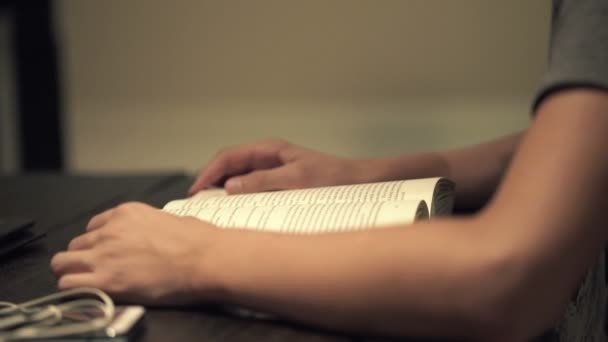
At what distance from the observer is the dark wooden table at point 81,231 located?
1.64 ft

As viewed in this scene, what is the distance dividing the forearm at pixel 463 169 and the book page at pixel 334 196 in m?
0.12

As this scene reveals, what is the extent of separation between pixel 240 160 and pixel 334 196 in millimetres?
239

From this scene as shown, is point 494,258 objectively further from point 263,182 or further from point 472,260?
point 263,182

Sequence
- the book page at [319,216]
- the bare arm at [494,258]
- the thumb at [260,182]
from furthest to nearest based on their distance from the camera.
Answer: the thumb at [260,182]
the book page at [319,216]
the bare arm at [494,258]

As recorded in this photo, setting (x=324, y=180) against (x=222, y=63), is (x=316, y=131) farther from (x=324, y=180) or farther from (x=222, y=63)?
(x=324, y=180)

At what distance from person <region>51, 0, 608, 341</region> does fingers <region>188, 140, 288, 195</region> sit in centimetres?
31

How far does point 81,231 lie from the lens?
80cm

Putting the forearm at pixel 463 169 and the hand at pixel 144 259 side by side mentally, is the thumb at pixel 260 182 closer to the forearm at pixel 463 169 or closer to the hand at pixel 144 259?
the forearm at pixel 463 169

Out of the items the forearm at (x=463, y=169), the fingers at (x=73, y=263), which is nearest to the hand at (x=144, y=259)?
the fingers at (x=73, y=263)

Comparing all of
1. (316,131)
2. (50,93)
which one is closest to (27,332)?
(316,131)

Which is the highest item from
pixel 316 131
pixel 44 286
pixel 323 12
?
pixel 323 12

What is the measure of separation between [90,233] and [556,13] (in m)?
0.43

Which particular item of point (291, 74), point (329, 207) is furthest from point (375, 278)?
point (291, 74)

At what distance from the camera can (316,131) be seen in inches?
66.1
